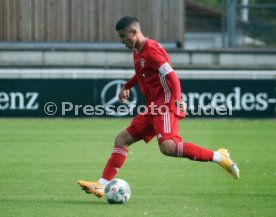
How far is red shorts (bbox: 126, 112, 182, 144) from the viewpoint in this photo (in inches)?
380

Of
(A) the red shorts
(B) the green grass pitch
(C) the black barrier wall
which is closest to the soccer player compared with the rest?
(A) the red shorts

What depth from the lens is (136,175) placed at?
472 inches

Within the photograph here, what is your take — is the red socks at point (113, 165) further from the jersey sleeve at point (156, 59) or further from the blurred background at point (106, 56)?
the blurred background at point (106, 56)

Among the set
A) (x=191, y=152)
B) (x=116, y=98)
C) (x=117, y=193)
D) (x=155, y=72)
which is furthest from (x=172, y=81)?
(x=116, y=98)

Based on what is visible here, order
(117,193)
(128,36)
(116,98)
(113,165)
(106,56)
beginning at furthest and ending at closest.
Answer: (106,56) < (116,98) < (113,165) < (128,36) < (117,193)

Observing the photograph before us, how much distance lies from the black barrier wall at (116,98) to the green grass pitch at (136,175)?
1.66 metres

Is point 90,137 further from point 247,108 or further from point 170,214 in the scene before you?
point 170,214

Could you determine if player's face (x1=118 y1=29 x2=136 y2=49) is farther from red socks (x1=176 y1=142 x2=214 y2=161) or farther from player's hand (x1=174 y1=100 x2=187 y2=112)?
red socks (x1=176 y1=142 x2=214 y2=161)

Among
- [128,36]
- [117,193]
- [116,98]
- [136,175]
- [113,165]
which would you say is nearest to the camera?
[117,193]

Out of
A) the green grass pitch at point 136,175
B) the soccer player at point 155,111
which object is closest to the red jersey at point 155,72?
the soccer player at point 155,111

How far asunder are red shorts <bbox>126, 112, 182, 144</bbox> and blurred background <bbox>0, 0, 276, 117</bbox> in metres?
11.7

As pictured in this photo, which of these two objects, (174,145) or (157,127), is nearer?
(174,145)

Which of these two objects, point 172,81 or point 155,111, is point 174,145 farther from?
point 172,81

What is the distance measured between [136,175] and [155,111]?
2.37 meters
